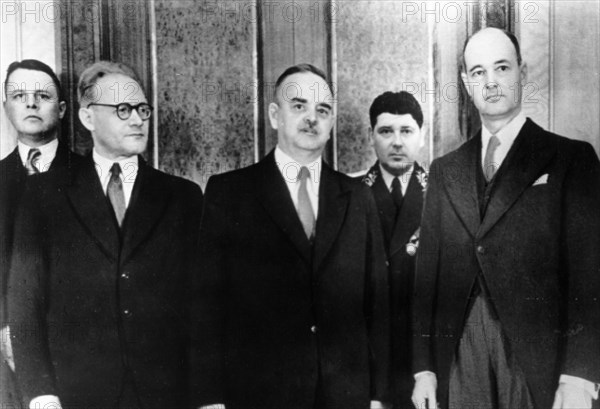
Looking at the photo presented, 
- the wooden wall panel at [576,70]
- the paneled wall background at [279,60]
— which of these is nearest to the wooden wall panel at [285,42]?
the paneled wall background at [279,60]

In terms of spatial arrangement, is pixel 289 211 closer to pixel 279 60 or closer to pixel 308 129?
pixel 308 129

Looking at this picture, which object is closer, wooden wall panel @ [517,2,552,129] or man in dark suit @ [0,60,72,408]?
man in dark suit @ [0,60,72,408]

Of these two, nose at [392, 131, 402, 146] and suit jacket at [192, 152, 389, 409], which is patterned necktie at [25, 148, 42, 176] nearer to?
suit jacket at [192, 152, 389, 409]

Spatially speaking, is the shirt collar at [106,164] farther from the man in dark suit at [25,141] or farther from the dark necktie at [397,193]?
the dark necktie at [397,193]

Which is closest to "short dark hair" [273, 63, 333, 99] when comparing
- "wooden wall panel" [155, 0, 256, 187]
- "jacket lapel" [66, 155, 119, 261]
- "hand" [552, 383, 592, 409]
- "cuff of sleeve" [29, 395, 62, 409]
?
"wooden wall panel" [155, 0, 256, 187]

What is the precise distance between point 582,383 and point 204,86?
6.54 feet

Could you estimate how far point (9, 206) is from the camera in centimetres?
284

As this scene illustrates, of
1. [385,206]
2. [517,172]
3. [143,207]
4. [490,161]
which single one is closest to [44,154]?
[143,207]

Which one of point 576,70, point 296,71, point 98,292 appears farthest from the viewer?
point 576,70

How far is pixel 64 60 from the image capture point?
2.85 meters

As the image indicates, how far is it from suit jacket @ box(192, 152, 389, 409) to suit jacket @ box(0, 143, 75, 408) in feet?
2.15

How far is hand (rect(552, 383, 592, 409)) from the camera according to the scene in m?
2.83

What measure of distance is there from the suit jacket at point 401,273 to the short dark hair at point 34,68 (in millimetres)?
1388

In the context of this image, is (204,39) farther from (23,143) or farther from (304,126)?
(23,143)
